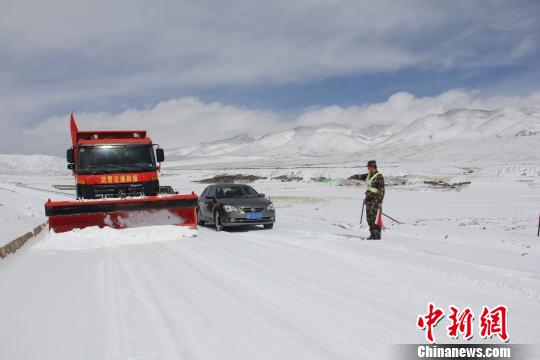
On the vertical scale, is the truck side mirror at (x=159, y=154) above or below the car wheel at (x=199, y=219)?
above

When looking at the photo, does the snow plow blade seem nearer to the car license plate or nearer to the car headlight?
the car headlight

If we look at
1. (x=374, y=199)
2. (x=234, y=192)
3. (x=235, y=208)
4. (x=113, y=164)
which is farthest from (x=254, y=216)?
(x=113, y=164)

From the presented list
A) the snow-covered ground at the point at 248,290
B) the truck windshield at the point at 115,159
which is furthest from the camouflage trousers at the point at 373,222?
the truck windshield at the point at 115,159

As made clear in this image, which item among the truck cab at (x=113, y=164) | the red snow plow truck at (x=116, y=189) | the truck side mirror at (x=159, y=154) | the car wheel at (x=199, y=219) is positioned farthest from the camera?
the car wheel at (x=199, y=219)

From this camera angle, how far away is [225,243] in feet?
35.2

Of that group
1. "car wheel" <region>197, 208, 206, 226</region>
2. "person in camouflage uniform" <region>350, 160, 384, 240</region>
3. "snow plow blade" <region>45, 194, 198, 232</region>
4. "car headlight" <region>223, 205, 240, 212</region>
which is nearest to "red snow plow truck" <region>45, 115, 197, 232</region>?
"snow plow blade" <region>45, 194, 198, 232</region>

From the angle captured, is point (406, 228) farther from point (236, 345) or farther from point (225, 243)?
point (236, 345)

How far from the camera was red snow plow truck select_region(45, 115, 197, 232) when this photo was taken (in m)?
11.1

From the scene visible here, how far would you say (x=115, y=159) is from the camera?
12258 millimetres

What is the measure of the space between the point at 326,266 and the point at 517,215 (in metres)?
12.1

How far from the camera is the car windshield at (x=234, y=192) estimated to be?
46.5 ft

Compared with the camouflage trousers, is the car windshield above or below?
above

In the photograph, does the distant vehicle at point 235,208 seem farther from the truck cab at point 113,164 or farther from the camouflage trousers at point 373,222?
the camouflage trousers at point 373,222

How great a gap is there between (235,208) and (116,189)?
3189mm
